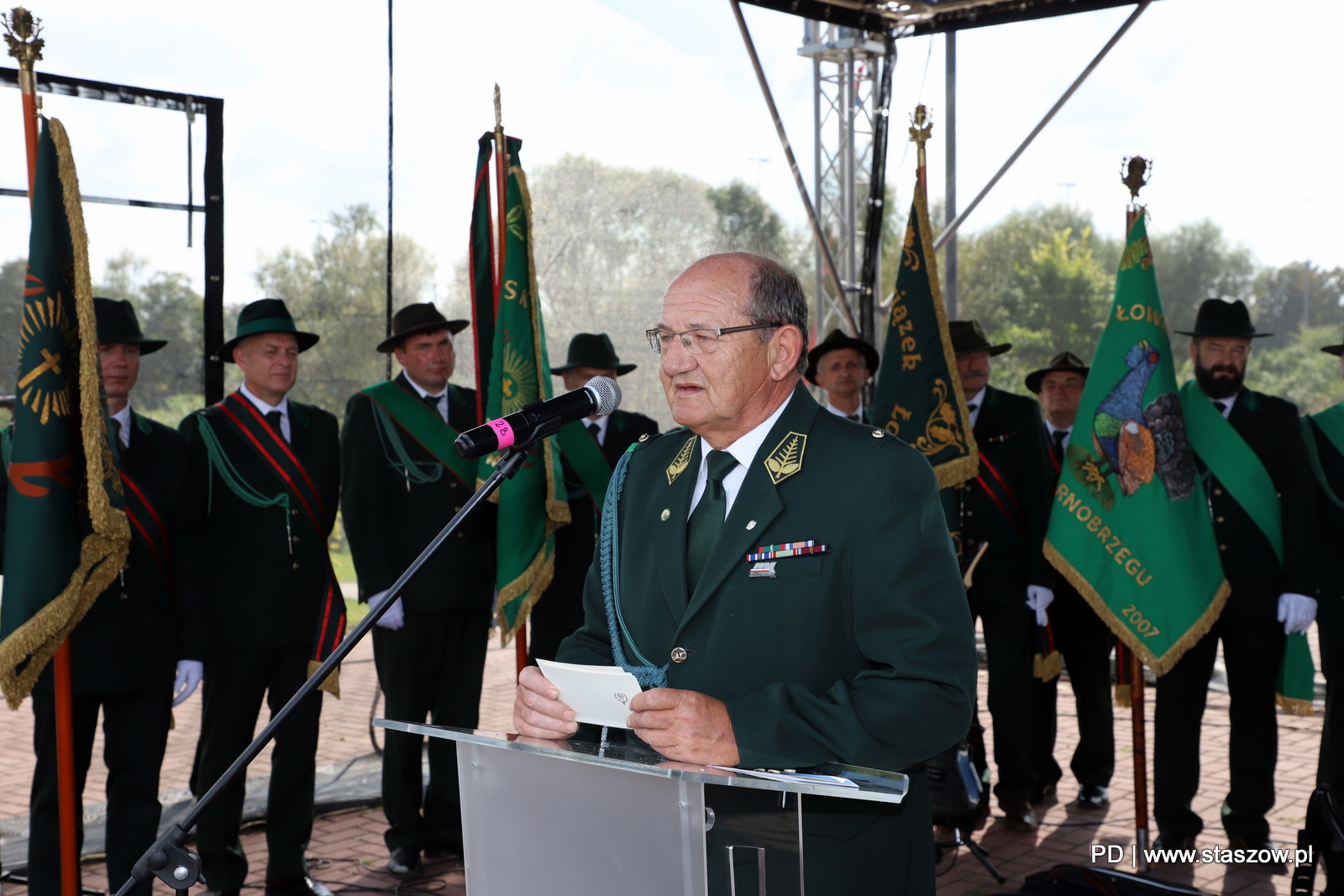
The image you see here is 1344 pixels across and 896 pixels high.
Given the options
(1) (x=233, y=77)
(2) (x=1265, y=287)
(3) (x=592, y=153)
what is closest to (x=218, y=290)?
(1) (x=233, y=77)

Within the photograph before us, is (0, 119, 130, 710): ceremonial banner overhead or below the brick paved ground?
overhead

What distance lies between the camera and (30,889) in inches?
126

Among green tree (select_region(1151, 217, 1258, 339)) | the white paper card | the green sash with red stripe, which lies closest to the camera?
the white paper card

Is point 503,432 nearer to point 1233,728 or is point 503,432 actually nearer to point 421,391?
point 421,391

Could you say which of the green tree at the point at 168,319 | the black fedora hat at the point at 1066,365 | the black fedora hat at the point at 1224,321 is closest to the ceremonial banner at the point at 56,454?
the green tree at the point at 168,319

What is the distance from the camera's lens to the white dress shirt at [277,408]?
12.8 ft

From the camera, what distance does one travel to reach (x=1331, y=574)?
13.9 ft

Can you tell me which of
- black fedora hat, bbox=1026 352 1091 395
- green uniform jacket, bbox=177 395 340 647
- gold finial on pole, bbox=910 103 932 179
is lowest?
green uniform jacket, bbox=177 395 340 647

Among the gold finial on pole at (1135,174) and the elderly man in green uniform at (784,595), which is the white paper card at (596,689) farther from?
the gold finial on pole at (1135,174)

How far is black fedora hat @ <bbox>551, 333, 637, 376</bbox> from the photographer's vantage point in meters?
5.58

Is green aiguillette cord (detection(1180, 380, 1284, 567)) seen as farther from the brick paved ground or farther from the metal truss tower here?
the metal truss tower

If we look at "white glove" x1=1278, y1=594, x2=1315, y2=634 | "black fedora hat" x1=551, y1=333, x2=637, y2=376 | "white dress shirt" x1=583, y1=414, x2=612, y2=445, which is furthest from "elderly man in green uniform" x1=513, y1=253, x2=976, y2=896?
"black fedora hat" x1=551, y1=333, x2=637, y2=376

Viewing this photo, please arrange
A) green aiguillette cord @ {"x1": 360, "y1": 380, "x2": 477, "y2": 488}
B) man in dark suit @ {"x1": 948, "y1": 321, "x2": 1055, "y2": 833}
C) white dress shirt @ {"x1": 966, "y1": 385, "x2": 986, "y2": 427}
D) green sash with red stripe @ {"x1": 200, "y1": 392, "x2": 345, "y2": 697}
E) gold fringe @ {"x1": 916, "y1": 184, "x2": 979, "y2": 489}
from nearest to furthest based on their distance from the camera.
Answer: green sash with red stripe @ {"x1": 200, "y1": 392, "x2": 345, "y2": 697} → green aiguillette cord @ {"x1": 360, "y1": 380, "x2": 477, "y2": 488} → gold fringe @ {"x1": 916, "y1": 184, "x2": 979, "y2": 489} → man in dark suit @ {"x1": 948, "y1": 321, "x2": 1055, "y2": 833} → white dress shirt @ {"x1": 966, "y1": 385, "x2": 986, "y2": 427}

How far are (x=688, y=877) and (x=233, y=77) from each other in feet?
21.1
